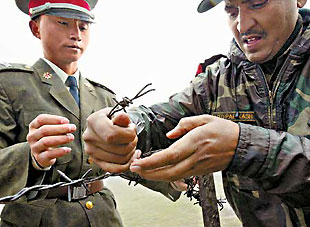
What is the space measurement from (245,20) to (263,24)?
0.07m

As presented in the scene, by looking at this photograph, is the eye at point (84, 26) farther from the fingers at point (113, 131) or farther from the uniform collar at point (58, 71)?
the fingers at point (113, 131)

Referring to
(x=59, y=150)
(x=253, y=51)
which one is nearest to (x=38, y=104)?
(x=59, y=150)

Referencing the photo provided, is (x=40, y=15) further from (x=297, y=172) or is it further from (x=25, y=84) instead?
(x=297, y=172)

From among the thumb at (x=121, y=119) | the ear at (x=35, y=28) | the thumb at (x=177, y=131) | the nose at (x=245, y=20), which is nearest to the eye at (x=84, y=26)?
the ear at (x=35, y=28)

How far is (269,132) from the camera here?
3.51ft

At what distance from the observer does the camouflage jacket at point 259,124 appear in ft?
3.40

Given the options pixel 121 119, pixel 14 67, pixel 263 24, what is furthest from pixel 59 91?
pixel 263 24

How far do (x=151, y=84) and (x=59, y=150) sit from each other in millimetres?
549

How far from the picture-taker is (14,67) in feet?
6.59

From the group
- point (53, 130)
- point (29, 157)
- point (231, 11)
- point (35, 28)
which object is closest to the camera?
point (53, 130)

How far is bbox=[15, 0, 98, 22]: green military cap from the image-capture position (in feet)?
6.73

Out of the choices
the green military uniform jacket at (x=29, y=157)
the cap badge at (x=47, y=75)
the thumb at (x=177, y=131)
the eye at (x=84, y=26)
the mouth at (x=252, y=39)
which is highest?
the eye at (x=84, y=26)

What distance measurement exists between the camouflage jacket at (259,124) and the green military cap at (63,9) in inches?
32.0

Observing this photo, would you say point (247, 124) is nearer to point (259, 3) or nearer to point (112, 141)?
point (112, 141)
